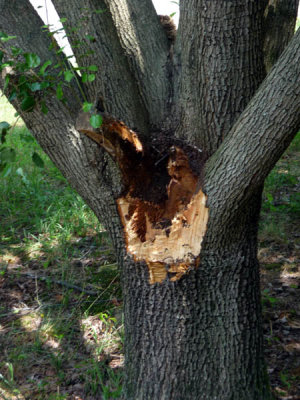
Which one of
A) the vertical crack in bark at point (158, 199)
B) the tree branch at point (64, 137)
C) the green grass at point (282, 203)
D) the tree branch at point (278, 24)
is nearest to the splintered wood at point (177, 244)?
the vertical crack in bark at point (158, 199)

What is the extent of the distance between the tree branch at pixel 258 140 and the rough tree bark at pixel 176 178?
1cm

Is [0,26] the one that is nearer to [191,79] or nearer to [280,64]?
[191,79]

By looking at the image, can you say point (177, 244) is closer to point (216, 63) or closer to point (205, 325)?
point (205, 325)

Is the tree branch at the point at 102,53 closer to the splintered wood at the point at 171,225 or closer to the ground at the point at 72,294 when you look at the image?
the splintered wood at the point at 171,225

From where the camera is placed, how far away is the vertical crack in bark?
218 centimetres

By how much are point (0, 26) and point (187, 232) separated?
4.59 feet

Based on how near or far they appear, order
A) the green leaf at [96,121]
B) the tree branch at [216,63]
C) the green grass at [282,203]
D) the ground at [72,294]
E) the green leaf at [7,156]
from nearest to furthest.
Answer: the green leaf at [96,121], the green leaf at [7,156], the tree branch at [216,63], the ground at [72,294], the green grass at [282,203]

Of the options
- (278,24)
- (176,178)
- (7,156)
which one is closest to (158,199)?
(176,178)

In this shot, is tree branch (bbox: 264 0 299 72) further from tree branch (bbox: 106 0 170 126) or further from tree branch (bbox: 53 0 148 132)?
tree branch (bbox: 53 0 148 132)

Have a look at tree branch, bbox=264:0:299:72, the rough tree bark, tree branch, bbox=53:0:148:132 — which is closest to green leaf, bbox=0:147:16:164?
the rough tree bark

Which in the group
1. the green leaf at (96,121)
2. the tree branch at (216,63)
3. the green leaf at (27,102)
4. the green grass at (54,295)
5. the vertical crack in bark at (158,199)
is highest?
the tree branch at (216,63)

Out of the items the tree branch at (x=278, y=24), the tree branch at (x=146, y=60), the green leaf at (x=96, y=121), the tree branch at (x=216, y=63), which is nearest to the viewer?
the green leaf at (x=96, y=121)

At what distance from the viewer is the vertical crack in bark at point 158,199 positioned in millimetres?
2178

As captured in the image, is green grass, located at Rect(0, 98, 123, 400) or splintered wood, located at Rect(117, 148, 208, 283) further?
green grass, located at Rect(0, 98, 123, 400)
